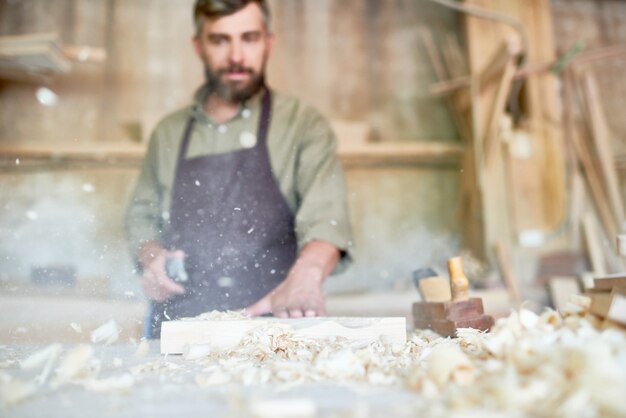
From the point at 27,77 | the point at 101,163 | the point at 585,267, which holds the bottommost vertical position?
the point at 585,267

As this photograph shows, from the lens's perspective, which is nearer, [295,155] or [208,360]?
[208,360]

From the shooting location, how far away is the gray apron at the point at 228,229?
1888 mm

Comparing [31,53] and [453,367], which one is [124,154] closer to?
[31,53]

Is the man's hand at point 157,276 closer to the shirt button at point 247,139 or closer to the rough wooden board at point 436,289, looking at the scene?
the shirt button at point 247,139

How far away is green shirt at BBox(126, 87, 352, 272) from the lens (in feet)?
7.01

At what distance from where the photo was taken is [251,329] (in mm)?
1280

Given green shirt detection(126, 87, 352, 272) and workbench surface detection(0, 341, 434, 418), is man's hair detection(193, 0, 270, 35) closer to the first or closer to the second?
green shirt detection(126, 87, 352, 272)

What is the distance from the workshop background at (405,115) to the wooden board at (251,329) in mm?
1011

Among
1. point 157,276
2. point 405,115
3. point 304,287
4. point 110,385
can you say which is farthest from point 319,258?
point 405,115

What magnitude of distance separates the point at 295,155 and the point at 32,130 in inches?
58.7

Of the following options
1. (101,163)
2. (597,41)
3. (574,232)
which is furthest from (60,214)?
(597,41)

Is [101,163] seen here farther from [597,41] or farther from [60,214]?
[597,41]

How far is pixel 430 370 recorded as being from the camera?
32.9 inches

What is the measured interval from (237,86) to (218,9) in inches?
13.8
